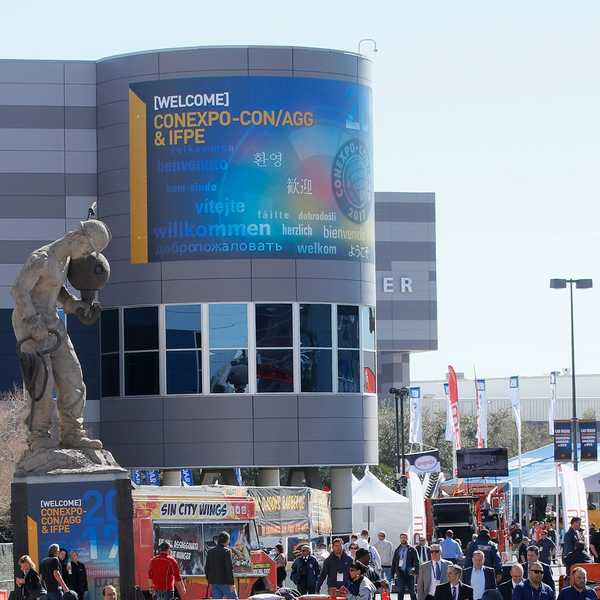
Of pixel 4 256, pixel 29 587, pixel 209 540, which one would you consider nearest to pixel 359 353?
pixel 4 256

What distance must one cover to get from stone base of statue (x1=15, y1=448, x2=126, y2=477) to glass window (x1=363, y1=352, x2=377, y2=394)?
82.9 feet

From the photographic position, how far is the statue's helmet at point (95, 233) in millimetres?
25500

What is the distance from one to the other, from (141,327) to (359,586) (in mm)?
23230

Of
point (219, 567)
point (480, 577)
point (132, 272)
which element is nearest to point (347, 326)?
point (132, 272)

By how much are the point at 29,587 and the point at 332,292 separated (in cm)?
2722

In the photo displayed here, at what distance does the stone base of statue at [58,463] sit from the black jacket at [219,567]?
2170 millimetres

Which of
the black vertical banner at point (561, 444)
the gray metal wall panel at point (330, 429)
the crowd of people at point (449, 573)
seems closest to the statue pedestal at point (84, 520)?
the crowd of people at point (449, 573)

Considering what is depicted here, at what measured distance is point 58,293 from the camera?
84.1ft

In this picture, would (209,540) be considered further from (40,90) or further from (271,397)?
(40,90)

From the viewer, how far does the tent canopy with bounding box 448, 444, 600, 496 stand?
240 ft

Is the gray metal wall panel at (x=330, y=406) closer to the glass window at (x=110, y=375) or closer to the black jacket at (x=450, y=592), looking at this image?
the glass window at (x=110, y=375)

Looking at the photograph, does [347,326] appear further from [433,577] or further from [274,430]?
[433,577]

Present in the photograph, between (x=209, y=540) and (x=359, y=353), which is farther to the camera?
(x=359, y=353)

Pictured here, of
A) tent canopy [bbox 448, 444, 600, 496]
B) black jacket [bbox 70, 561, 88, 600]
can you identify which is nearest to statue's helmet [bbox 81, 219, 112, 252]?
black jacket [bbox 70, 561, 88, 600]
